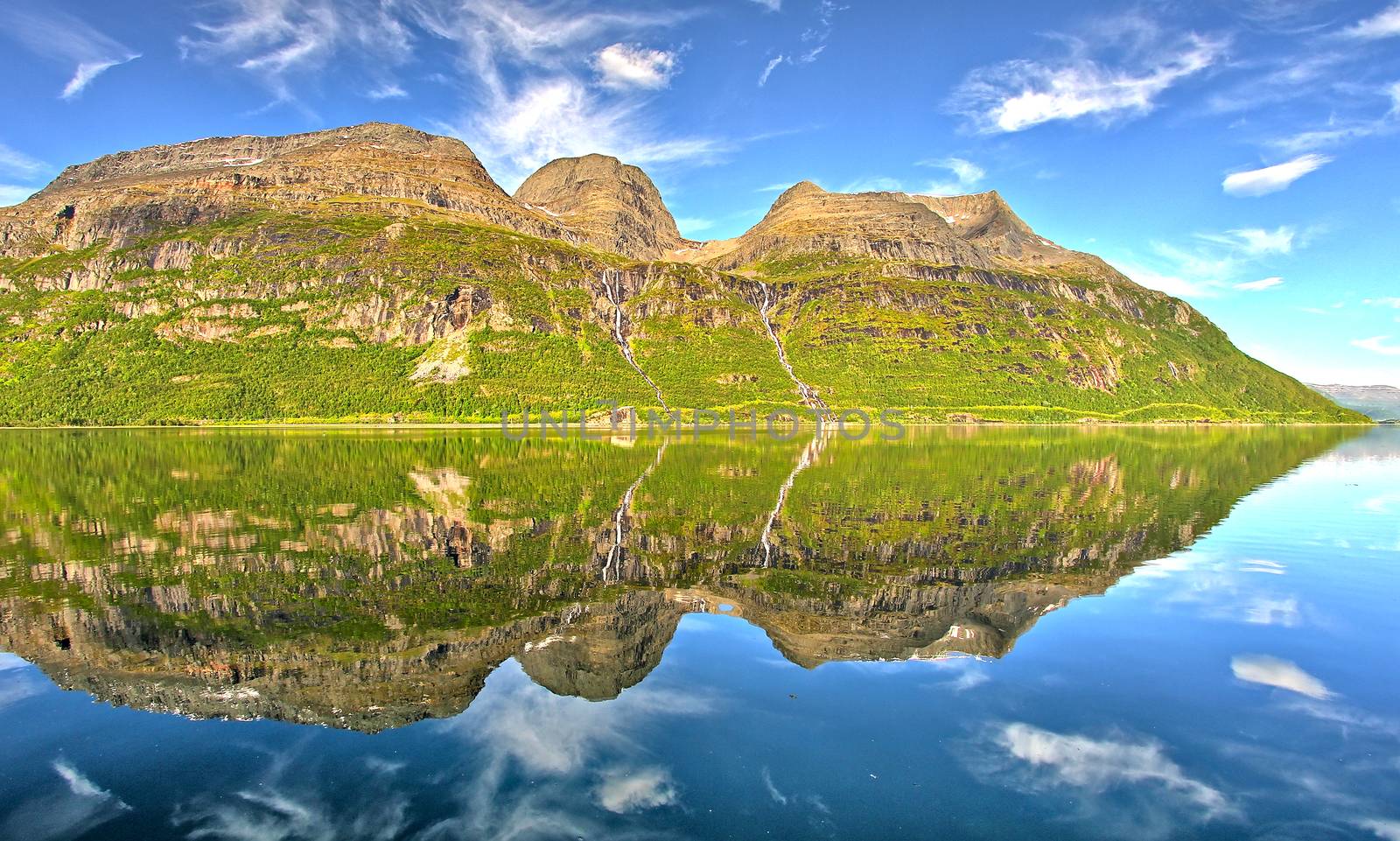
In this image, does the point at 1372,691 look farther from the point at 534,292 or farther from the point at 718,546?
the point at 534,292

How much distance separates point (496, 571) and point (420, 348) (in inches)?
6042

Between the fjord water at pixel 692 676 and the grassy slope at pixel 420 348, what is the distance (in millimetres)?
120700

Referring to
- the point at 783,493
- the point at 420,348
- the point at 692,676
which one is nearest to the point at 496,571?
the point at 692,676

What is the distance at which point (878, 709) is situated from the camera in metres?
9.83

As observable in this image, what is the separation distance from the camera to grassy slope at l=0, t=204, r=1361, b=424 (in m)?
138

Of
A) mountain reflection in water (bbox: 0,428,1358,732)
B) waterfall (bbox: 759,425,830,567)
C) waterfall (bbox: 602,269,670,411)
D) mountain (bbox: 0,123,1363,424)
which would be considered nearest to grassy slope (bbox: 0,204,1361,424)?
mountain (bbox: 0,123,1363,424)

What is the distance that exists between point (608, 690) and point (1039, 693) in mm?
6416

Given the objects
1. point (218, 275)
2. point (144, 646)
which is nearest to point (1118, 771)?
point (144, 646)

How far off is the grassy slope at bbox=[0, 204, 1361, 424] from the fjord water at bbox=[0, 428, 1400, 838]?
121 meters

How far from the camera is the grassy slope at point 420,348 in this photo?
454ft

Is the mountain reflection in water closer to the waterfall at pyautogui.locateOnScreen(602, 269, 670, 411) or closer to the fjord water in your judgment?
the fjord water

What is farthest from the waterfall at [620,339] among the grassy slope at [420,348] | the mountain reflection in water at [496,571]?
the mountain reflection in water at [496,571]

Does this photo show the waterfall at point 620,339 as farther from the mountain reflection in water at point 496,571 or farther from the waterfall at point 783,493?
the mountain reflection in water at point 496,571

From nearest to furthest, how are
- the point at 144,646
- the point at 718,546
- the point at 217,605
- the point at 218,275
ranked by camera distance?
1. the point at 144,646
2. the point at 217,605
3. the point at 718,546
4. the point at 218,275
